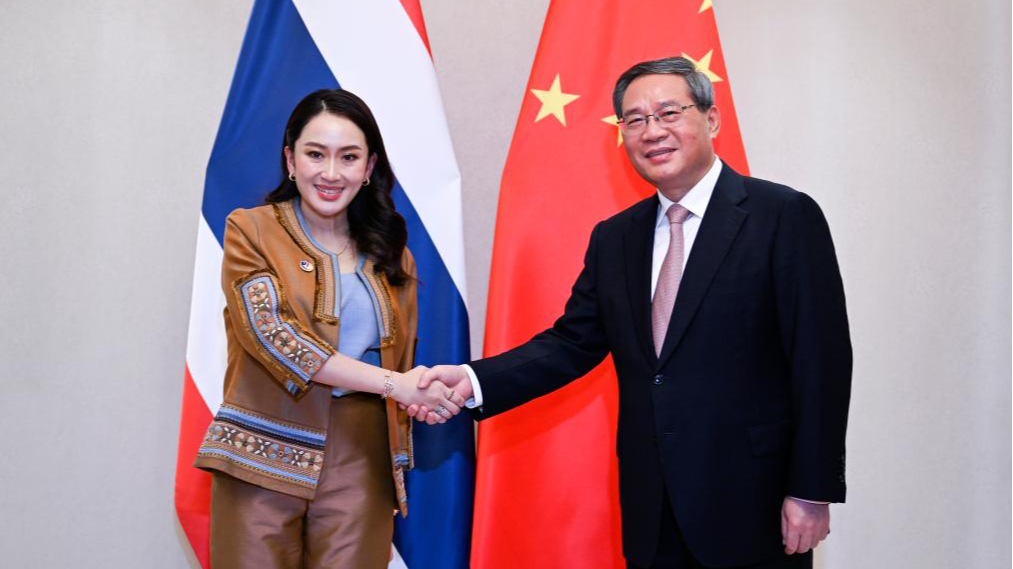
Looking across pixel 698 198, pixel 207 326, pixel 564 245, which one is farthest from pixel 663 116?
pixel 207 326

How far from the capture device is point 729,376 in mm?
1712

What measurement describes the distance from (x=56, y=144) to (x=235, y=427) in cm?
147

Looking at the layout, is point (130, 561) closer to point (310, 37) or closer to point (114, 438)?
point (114, 438)

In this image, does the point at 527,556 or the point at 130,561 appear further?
the point at 130,561

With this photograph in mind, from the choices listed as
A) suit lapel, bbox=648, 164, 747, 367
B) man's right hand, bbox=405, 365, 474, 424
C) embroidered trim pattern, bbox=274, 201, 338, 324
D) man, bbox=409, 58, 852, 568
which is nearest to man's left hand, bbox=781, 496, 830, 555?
man, bbox=409, 58, 852, 568

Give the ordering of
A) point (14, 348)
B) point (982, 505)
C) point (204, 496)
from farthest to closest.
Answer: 1. point (982, 505)
2. point (14, 348)
3. point (204, 496)

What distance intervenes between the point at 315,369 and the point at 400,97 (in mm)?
1001

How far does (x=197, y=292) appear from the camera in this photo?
2307 millimetres

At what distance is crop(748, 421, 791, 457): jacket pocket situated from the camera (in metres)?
1.69

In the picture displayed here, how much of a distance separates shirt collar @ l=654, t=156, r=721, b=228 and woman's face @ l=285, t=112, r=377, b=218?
2.52 ft

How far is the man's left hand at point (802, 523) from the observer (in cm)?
165

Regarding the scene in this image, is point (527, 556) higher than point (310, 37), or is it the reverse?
point (310, 37)

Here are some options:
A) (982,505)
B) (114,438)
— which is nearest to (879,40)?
(982,505)

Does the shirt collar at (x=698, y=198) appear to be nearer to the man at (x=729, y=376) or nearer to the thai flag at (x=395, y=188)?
the man at (x=729, y=376)
